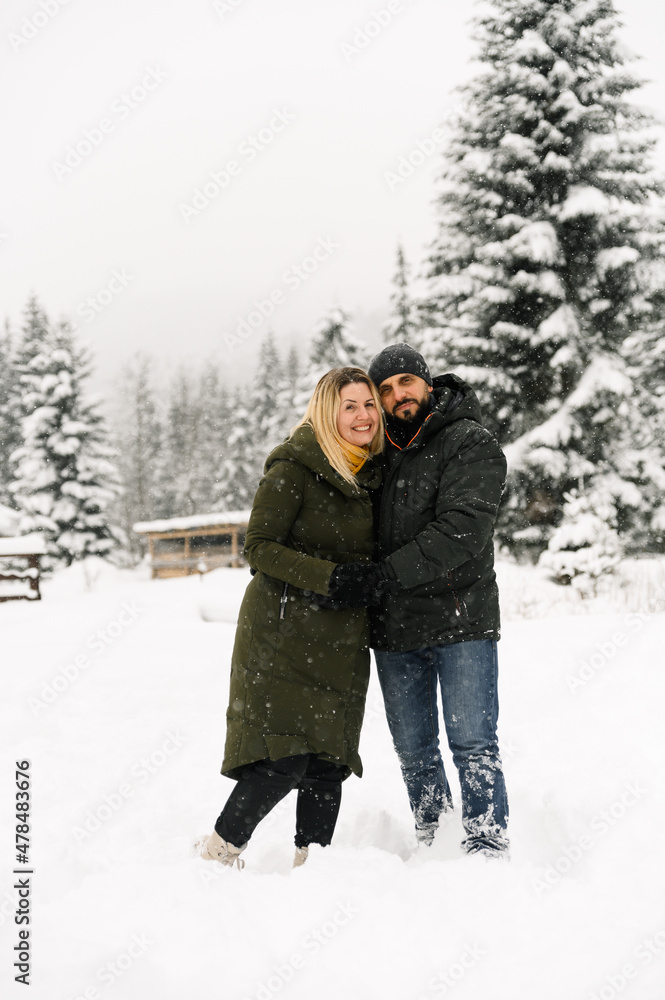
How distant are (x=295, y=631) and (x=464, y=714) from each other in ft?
2.66

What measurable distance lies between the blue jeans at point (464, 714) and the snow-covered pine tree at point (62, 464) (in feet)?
82.3

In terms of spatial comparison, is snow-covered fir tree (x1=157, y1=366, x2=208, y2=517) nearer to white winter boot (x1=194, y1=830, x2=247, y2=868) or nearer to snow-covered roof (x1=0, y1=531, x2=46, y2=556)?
snow-covered roof (x1=0, y1=531, x2=46, y2=556)

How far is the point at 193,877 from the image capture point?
2352 millimetres

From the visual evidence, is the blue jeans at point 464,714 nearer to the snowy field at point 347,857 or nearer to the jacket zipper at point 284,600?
the snowy field at point 347,857

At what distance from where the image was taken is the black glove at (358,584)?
2.58 m

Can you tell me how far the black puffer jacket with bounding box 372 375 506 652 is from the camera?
2.61 metres

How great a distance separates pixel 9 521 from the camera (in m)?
26.8

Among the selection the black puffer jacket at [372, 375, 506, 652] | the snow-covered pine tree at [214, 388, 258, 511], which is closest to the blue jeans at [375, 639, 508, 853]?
the black puffer jacket at [372, 375, 506, 652]

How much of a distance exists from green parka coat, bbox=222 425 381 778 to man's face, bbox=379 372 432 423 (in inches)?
16.5

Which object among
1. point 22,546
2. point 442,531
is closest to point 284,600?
point 442,531

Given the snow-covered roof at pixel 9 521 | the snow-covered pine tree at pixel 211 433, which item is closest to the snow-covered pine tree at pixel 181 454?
the snow-covered pine tree at pixel 211 433

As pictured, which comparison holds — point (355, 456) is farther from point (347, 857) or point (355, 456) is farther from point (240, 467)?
point (240, 467)

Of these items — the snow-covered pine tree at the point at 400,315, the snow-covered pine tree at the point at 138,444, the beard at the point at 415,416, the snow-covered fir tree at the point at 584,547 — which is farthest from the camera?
the snow-covered pine tree at the point at 138,444

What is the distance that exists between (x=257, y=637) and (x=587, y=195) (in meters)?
11.3
